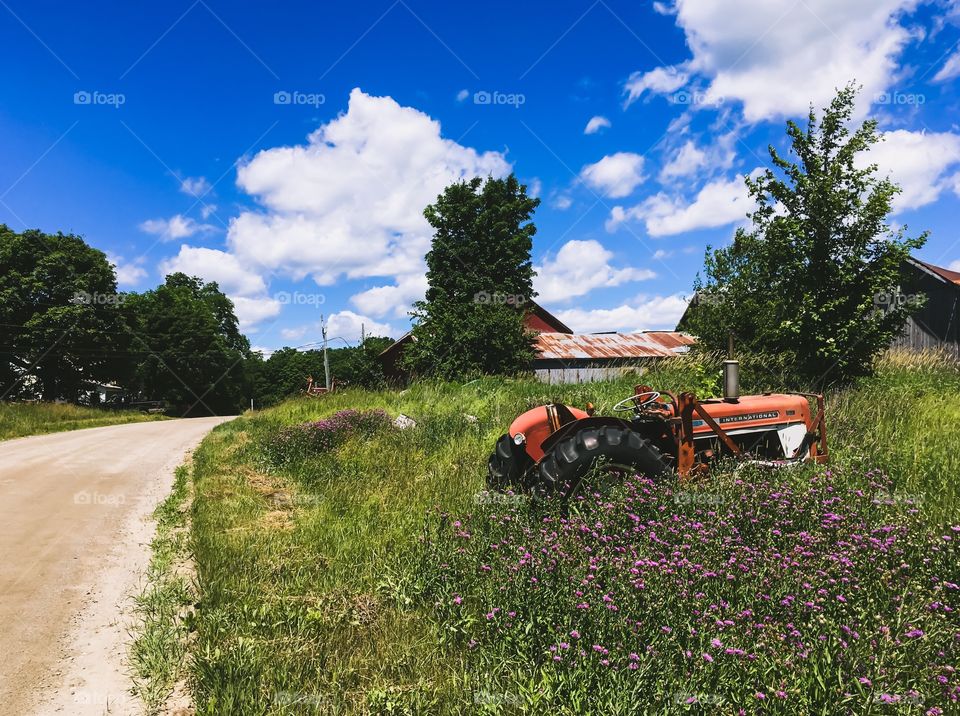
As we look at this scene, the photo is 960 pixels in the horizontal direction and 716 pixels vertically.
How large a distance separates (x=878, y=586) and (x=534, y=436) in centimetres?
330

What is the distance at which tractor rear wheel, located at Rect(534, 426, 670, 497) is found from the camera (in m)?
5.16

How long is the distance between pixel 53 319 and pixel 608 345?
3272 centimetres

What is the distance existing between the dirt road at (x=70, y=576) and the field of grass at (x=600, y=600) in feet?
1.88

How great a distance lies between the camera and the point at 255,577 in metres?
4.54

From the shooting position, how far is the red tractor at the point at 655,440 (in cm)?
523

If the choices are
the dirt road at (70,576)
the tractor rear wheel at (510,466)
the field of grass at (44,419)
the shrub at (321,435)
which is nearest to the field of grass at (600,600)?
the tractor rear wheel at (510,466)

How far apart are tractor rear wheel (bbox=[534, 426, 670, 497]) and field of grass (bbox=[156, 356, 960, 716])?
0.78ft

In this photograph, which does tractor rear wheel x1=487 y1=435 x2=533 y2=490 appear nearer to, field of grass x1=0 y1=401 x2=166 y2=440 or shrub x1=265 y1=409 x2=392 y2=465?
shrub x1=265 y1=409 x2=392 y2=465

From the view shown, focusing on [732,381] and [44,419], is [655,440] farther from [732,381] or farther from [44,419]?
[44,419]

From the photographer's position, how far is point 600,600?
11.0 ft

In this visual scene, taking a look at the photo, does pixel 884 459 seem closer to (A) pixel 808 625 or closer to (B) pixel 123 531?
(A) pixel 808 625

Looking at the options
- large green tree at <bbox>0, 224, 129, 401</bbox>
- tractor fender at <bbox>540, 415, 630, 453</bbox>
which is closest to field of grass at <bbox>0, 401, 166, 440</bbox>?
large green tree at <bbox>0, 224, 129, 401</bbox>

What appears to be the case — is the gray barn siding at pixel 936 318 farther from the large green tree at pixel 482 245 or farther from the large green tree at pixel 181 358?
the large green tree at pixel 181 358

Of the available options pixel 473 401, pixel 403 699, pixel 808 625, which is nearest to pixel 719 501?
pixel 808 625
